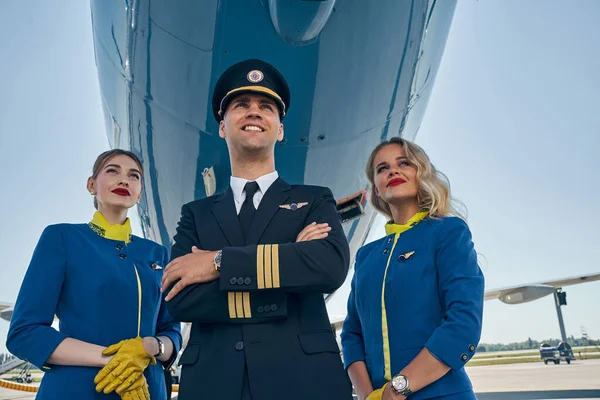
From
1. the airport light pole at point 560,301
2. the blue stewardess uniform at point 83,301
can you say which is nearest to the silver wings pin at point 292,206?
the blue stewardess uniform at point 83,301

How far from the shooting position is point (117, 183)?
195 cm

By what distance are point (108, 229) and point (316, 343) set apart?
1.05m

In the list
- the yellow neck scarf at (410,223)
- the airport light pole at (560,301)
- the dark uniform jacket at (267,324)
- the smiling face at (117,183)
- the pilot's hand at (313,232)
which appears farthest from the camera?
the airport light pole at (560,301)

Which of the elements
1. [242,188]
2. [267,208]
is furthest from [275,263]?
[242,188]

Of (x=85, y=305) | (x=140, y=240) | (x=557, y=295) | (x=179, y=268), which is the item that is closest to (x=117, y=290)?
(x=85, y=305)

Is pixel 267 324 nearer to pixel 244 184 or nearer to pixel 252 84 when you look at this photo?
pixel 244 184

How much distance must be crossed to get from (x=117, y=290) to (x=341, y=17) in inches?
68.6

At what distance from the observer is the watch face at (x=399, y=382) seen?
1.39m

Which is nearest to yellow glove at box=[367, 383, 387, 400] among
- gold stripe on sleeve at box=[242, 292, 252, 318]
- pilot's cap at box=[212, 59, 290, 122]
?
gold stripe on sleeve at box=[242, 292, 252, 318]

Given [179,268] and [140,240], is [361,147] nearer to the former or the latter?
[140,240]

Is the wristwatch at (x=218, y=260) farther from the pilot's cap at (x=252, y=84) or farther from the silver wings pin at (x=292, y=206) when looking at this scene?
the pilot's cap at (x=252, y=84)

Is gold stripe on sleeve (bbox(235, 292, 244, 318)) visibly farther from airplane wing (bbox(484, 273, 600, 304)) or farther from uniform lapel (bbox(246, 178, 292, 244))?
airplane wing (bbox(484, 273, 600, 304))

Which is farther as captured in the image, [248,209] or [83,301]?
[83,301]

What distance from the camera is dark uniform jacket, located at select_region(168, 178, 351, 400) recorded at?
1.22m
